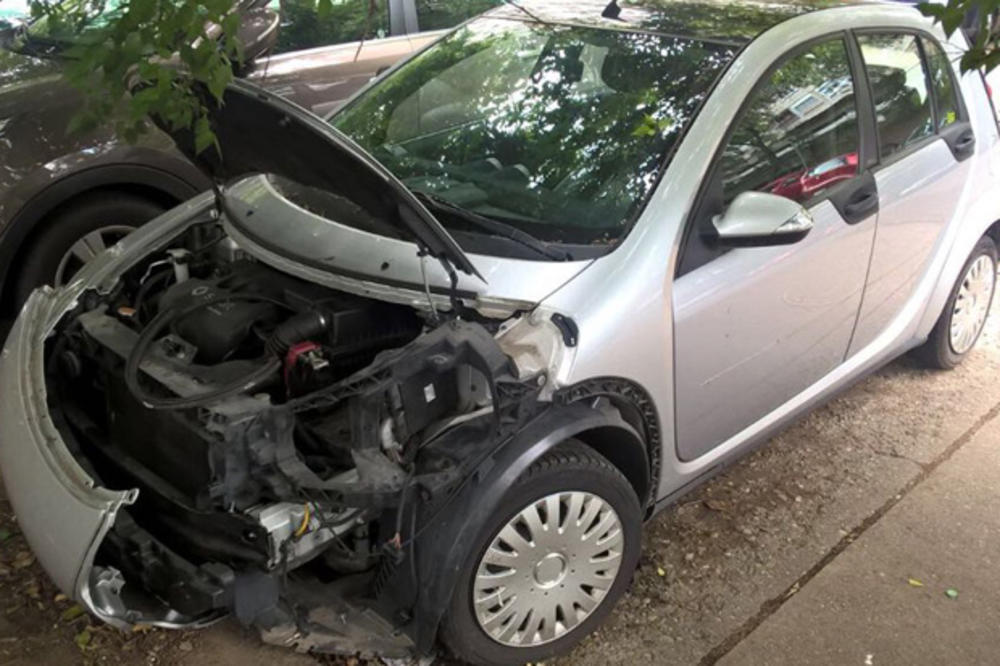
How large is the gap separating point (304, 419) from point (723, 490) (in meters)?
1.87

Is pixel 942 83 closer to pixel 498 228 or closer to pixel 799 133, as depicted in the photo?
pixel 799 133

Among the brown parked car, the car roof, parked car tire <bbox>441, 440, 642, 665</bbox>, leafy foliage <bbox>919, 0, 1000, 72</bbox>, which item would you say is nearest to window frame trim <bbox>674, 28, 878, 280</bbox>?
the car roof

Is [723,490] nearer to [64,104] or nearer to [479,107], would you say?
[479,107]

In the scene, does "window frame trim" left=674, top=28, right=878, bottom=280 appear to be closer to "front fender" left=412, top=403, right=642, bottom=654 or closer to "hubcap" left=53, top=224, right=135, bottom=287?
"front fender" left=412, top=403, right=642, bottom=654

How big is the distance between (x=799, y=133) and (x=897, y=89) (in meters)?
0.73

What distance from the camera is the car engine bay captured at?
232cm

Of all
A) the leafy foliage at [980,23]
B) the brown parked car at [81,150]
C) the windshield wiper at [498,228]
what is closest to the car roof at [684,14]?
the brown parked car at [81,150]

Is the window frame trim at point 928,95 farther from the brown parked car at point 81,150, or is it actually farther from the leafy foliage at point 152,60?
the leafy foliage at point 152,60

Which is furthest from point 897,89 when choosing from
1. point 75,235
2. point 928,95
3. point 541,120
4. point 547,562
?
point 75,235

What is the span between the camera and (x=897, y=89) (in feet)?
12.3

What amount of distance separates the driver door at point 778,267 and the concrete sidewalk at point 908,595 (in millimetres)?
599

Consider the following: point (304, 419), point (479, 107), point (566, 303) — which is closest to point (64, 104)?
point (479, 107)

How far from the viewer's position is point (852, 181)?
3420 mm

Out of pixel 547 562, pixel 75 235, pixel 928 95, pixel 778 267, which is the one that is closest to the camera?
pixel 547 562
